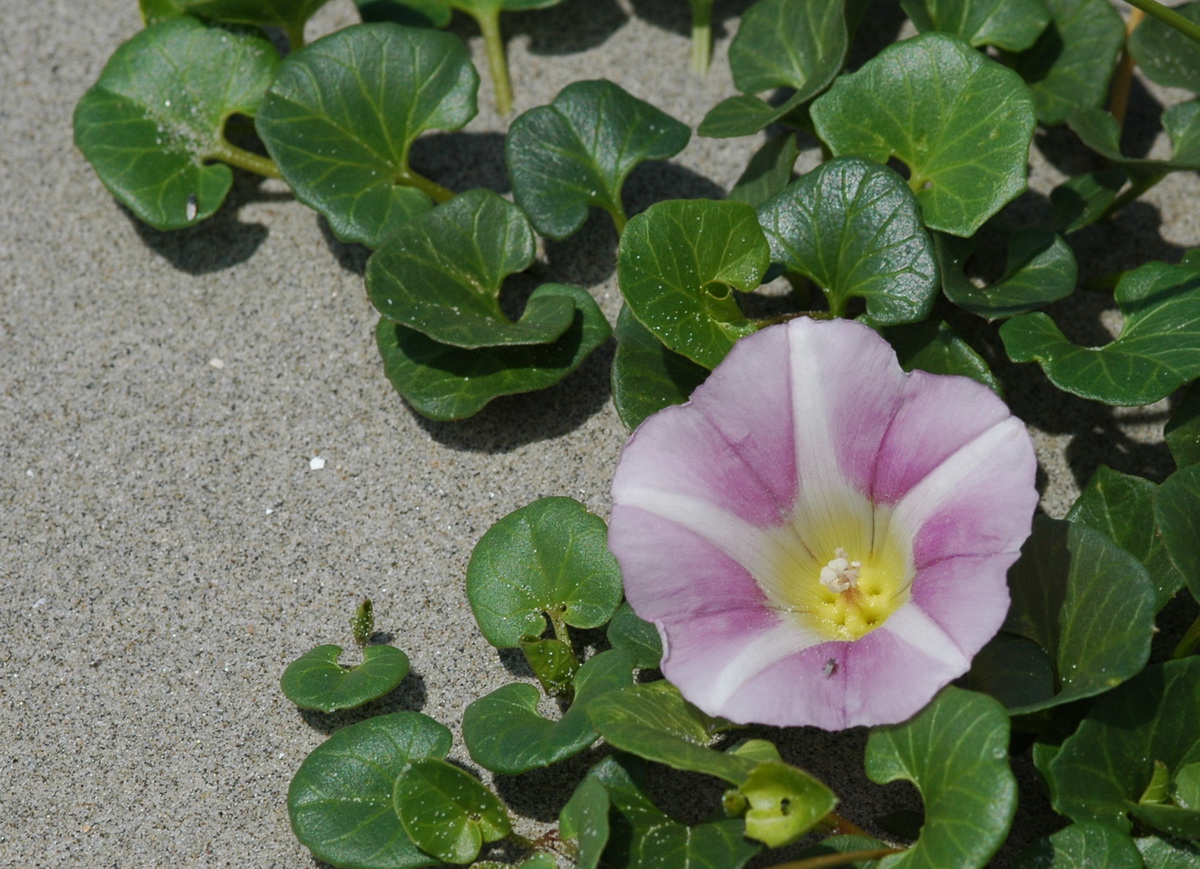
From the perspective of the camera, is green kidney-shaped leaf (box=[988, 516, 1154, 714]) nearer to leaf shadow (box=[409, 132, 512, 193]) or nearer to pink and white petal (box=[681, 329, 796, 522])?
pink and white petal (box=[681, 329, 796, 522])

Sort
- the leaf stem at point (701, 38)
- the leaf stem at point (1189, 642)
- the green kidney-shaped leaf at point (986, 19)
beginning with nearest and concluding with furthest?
the leaf stem at point (1189, 642), the green kidney-shaped leaf at point (986, 19), the leaf stem at point (701, 38)

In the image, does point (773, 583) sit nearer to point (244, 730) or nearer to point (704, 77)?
point (244, 730)

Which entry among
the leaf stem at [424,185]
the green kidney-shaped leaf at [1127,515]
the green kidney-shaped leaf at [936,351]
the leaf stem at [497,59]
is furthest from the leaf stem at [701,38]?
the green kidney-shaped leaf at [1127,515]

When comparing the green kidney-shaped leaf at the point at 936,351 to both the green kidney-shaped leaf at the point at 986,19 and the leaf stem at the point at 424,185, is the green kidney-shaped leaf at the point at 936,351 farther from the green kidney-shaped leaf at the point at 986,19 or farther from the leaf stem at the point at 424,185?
the leaf stem at the point at 424,185

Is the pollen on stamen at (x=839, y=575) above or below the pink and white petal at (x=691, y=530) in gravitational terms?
below

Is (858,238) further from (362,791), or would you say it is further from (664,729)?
(362,791)

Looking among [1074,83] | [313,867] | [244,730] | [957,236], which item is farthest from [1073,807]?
[1074,83]

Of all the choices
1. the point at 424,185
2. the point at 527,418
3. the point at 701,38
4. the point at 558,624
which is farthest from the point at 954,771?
the point at 701,38
